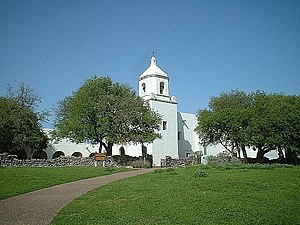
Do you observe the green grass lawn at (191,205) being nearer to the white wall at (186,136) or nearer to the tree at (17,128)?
the tree at (17,128)

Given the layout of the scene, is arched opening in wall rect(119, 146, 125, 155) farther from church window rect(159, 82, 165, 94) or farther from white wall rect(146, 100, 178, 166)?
church window rect(159, 82, 165, 94)

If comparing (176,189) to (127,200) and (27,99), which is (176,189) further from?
(27,99)

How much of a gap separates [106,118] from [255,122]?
48.8 feet

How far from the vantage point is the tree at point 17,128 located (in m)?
37.7

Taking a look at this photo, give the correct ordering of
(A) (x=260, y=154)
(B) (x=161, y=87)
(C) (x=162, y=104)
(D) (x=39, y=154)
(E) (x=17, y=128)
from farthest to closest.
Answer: (B) (x=161, y=87), (D) (x=39, y=154), (C) (x=162, y=104), (A) (x=260, y=154), (E) (x=17, y=128)

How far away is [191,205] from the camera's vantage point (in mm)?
9742

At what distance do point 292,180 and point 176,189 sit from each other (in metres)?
5.88

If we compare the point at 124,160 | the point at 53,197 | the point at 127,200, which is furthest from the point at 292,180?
the point at 124,160

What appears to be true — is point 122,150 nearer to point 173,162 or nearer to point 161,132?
point 161,132

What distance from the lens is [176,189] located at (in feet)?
40.8

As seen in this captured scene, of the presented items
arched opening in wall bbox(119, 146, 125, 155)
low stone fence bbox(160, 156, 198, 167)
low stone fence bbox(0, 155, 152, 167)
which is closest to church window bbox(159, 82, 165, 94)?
arched opening in wall bbox(119, 146, 125, 155)

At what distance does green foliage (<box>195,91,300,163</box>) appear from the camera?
35.4 metres

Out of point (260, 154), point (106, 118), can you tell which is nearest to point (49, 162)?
point (106, 118)

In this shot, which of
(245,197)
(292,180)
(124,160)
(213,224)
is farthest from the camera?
(124,160)
